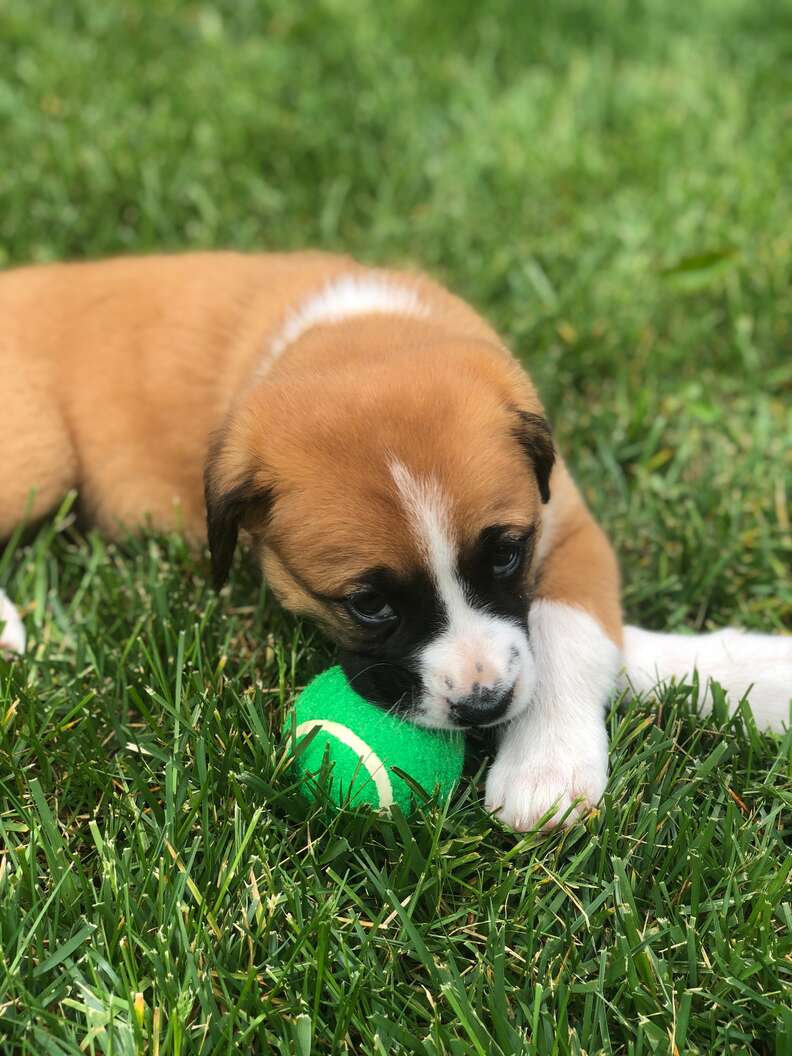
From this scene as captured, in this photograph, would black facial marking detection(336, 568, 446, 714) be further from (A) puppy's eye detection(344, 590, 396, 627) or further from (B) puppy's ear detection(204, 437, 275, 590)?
(B) puppy's ear detection(204, 437, 275, 590)

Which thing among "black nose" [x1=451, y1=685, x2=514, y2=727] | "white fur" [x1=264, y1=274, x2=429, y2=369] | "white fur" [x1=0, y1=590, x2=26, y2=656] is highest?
"white fur" [x1=264, y1=274, x2=429, y2=369]

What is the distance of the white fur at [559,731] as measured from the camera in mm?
2924

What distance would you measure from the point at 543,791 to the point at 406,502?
0.82 m

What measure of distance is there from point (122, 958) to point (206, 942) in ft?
0.63

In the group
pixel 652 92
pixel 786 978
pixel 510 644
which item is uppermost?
pixel 652 92

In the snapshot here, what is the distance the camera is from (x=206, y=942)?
257 centimetres

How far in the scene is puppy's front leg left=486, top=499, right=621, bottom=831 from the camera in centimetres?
294

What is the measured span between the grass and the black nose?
237mm

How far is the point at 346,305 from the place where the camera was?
389cm

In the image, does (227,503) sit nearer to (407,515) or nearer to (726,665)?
(407,515)

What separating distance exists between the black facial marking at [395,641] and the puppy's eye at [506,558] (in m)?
0.22

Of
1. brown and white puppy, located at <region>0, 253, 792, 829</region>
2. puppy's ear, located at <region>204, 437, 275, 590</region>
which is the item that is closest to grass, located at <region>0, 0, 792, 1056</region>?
brown and white puppy, located at <region>0, 253, 792, 829</region>

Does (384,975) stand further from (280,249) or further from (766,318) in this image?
(280,249)

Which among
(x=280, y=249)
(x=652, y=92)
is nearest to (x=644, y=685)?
(x=280, y=249)
